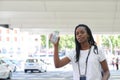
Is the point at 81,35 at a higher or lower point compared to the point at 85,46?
higher

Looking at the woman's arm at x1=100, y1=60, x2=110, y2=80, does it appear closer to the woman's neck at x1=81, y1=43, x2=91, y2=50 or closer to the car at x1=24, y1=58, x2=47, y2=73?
the woman's neck at x1=81, y1=43, x2=91, y2=50

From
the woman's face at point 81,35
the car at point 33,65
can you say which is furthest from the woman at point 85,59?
the car at point 33,65

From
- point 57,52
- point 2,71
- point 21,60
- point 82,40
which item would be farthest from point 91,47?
point 21,60

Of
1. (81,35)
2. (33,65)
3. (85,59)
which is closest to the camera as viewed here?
(85,59)

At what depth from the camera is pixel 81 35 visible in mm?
3830

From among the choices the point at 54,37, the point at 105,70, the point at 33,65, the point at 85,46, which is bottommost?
the point at 33,65

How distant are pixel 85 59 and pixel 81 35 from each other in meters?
0.27

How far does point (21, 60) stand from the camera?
44375mm

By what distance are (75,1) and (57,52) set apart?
203 inches

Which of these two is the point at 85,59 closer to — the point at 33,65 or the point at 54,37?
the point at 54,37

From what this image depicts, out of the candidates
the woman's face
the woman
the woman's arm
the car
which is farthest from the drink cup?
the car

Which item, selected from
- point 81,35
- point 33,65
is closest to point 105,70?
point 81,35

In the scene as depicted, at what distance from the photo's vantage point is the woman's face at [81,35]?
151 inches

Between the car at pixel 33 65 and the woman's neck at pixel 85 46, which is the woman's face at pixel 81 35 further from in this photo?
the car at pixel 33 65
